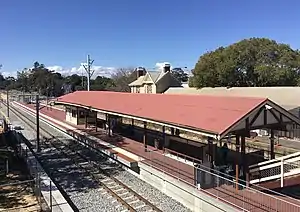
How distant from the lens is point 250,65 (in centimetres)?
4600

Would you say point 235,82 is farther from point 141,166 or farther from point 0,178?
point 0,178

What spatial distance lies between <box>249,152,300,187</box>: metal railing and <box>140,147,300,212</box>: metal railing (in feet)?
2.11

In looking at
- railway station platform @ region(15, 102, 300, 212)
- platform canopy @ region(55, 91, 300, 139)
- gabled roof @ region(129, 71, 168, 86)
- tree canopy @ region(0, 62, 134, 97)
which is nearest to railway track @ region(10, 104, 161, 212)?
railway station platform @ region(15, 102, 300, 212)

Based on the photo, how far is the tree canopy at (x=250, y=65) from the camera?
141ft

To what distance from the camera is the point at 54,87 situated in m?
100

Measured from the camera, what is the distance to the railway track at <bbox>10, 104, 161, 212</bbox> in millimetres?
13283

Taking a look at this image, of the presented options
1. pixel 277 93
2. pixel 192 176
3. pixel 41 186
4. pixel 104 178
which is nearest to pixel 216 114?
pixel 192 176

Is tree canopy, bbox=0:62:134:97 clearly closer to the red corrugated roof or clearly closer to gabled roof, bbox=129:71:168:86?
gabled roof, bbox=129:71:168:86

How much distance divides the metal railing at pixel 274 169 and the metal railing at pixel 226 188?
64 centimetres

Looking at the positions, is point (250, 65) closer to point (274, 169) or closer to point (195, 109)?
point (195, 109)

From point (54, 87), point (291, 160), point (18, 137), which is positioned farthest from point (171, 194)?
point (54, 87)

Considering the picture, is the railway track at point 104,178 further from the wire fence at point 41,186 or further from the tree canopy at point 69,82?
the tree canopy at point 69,82

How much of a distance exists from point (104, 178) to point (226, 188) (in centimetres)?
675

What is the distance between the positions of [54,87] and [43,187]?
89.0 m
